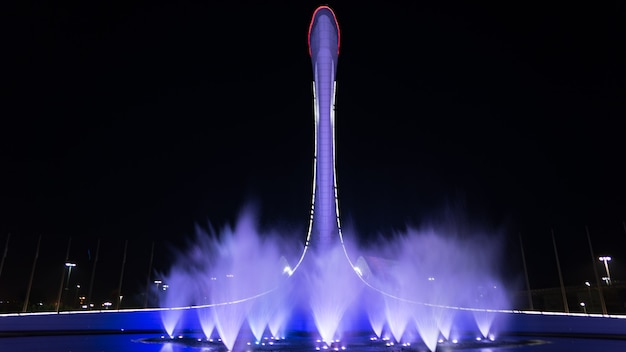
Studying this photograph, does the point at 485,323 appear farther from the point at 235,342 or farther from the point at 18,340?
the point at 18,340

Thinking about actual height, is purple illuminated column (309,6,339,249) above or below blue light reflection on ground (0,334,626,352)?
above

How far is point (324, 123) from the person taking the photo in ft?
81.9

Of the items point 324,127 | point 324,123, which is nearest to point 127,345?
point 324,127

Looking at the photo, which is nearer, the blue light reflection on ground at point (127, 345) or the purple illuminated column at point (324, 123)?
the blue light reflection on ground at point (127, 345)

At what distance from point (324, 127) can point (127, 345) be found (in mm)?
16897

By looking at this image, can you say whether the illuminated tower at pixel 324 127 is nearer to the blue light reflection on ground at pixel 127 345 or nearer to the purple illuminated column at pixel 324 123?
the purple illuminated column at pixel 324 123

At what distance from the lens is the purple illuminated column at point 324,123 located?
2381cm

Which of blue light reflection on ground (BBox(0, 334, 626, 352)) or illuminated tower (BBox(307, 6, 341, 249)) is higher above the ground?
illuminated tower (BBox(307, 6, 341, 249))

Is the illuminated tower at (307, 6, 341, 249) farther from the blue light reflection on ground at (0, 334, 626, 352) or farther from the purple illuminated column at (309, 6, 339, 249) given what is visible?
the blue light reflection on ground at (0, 334, 626, 352)

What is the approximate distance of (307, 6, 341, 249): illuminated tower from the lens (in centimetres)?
2381

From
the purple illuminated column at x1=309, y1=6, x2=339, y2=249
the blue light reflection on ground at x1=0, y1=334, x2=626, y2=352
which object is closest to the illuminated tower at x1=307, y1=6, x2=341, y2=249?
the purple illuminated column at x1=309, y1=6, x2=339, y2=249

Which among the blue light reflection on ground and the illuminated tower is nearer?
the blue light reflection on ground

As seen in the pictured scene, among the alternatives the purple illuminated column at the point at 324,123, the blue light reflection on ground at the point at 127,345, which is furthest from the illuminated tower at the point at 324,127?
the blue light reflection on ground at the point at 127,345

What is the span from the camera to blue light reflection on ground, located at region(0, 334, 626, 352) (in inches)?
385
